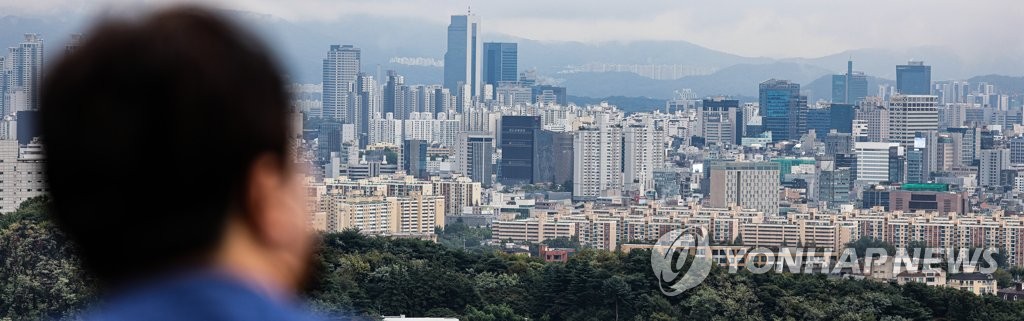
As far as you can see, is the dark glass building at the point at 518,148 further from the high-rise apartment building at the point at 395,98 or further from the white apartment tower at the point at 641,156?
the high-rise apartment building at the point at 395,98

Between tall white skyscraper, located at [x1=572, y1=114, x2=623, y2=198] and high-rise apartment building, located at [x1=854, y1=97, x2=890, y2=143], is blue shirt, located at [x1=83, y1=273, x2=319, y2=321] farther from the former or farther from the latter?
high-rise apartment building, located at [x1=854, y1=97, x2=890, y2=143]

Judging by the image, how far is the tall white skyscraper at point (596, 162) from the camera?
120 ft

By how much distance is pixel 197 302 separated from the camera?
0.38m

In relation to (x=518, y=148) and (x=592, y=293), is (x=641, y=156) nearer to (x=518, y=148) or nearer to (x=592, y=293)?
(x=518, y=148)

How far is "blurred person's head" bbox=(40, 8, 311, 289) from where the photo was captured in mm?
388

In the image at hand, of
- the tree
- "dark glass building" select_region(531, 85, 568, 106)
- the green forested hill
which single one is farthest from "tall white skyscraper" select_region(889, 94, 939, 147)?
the tree

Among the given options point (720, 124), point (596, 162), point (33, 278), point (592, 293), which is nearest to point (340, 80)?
point (720, 124)

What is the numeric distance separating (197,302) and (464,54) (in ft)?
178

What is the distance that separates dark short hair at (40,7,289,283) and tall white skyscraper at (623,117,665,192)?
35.8 metres

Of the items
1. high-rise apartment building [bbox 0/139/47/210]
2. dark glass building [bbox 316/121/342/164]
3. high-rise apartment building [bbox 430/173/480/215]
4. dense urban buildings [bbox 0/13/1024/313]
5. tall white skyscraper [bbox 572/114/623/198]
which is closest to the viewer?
high-rise apartment building [bbox 0/139/47/210]

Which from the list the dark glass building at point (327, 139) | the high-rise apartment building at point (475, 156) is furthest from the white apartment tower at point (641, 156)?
the dark glass building at point (327, 139)

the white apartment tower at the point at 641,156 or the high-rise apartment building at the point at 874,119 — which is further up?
the high-rise apartment building at the point at 874,119

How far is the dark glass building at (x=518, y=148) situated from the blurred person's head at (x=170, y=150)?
38.1 m

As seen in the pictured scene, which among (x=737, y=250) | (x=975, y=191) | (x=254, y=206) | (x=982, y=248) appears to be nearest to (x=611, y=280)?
(x=737, y=250)
